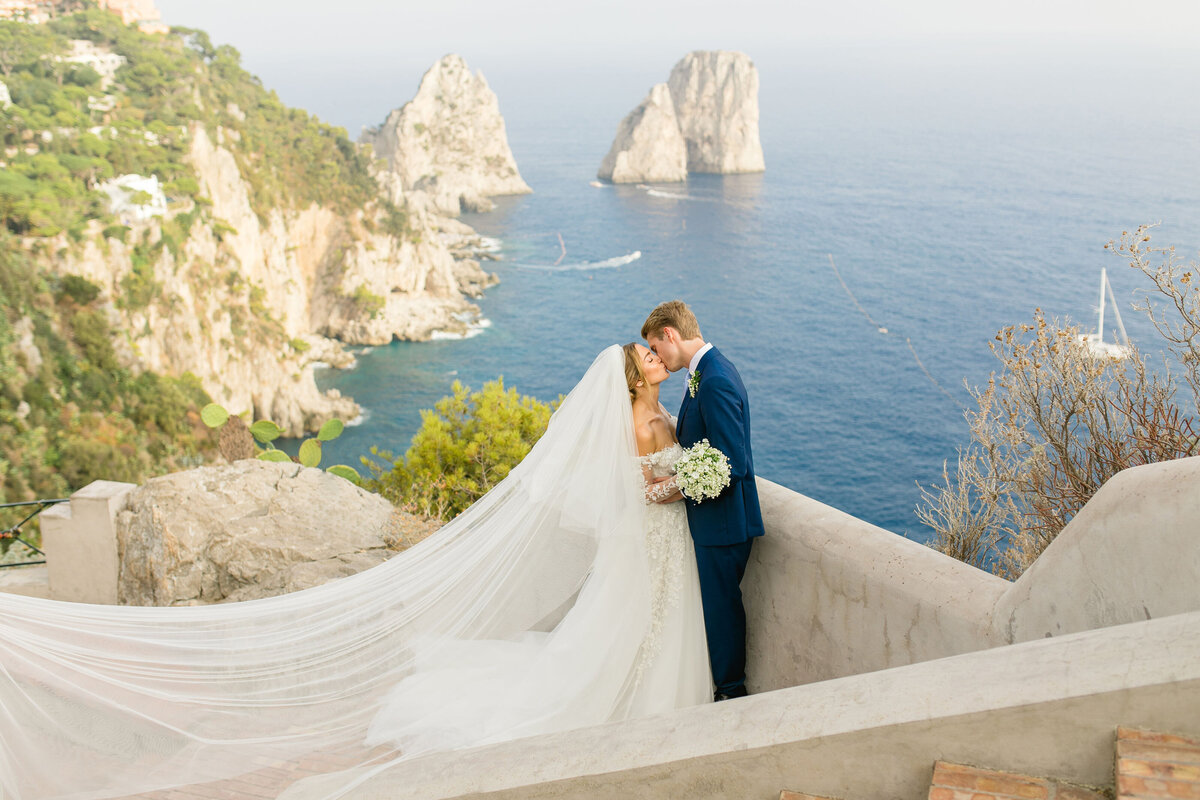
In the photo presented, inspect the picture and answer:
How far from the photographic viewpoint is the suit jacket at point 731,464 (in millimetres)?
4344

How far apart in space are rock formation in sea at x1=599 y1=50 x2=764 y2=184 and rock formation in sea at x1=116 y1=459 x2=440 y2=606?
340 ft

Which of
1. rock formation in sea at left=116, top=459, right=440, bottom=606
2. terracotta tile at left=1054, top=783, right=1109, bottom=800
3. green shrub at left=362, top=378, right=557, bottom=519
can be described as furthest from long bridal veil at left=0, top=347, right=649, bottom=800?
green shrub at left=362, top=378, right=557, bottom=519

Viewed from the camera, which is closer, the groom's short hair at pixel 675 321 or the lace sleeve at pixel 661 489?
the lace sleeve at pixel 661 489

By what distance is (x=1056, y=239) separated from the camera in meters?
72.9

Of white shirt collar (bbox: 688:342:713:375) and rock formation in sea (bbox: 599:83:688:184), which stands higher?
A: rock formation in sea (bbox: 599:83:688:184)

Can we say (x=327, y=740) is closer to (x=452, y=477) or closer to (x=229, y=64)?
(x=452, y=477)

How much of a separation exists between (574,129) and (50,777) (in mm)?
154603

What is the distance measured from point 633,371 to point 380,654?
80.8 inches

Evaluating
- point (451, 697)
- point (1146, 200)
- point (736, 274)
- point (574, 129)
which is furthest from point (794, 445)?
point (574, 129)

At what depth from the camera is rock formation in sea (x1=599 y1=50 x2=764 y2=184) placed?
108 m

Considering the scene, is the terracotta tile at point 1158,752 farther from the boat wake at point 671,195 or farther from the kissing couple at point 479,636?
the boat wake at point 671,195

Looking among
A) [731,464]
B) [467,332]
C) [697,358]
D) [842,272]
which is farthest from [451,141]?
[731,464]

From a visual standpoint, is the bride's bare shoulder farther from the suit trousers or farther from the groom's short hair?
the suit trousers

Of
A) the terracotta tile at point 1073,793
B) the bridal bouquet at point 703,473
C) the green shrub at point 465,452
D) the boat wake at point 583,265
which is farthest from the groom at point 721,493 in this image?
the boat wake at point 583,265
